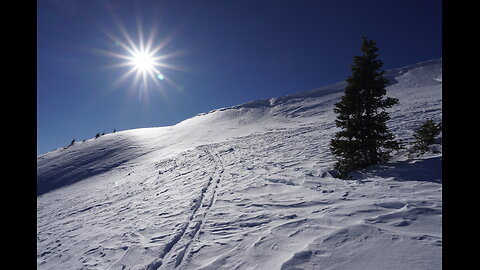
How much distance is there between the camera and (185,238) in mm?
7086

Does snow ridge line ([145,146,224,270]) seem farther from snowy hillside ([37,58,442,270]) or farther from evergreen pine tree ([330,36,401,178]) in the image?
evergreen pine tree ([330,36,401,178])

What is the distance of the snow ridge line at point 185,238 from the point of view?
603cm

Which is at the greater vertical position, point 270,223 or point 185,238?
point 270,223

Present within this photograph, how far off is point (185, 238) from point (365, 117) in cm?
1029

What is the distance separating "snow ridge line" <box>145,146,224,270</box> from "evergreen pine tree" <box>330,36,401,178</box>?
6.69 m

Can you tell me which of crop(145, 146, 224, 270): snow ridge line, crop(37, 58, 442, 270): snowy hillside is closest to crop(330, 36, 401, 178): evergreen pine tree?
crop(37, 58, 442, 270): snowy hillside

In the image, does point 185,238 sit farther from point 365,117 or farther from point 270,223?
point 365,117

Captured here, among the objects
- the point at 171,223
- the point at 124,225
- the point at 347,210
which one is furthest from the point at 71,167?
the point at 347,210

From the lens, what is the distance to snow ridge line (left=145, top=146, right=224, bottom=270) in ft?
19.8

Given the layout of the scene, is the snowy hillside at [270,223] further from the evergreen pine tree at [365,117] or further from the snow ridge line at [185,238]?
the evergreen pine tree at [365,117]

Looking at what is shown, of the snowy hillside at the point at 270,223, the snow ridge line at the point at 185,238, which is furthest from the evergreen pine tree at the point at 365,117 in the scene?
the snow ridge line at the point at 185,238

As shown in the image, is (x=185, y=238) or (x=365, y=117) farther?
(x=365, y=117)

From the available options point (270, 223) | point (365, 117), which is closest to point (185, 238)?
point (270, 223)
